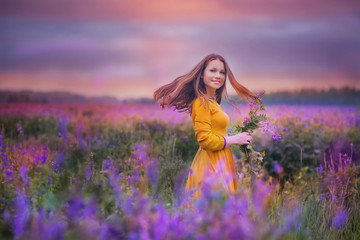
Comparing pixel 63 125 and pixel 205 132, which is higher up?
pixel 205 132

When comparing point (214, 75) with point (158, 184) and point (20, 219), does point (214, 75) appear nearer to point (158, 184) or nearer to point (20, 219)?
point (158, 184)

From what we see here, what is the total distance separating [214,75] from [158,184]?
4.82ft

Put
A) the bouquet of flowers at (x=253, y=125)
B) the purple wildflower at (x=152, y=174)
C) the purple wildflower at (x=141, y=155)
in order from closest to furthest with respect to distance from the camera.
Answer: the purple wildflower at (x=152, y=174)
the bouquet of flowers at (x=253, y=125)
the purple wildflower at (x=141, y=155)

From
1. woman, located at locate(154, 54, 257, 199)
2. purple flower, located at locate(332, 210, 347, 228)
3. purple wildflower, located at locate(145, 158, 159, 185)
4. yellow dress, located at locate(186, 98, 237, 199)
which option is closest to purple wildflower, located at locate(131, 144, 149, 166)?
purple wildflower, located at locate(145, 158, 159, 185)

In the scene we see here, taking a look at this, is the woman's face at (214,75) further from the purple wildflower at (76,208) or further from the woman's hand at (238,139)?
the purple wildflower at (76,208)

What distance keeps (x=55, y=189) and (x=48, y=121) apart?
5751 mm

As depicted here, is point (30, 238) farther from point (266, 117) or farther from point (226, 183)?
point (266, 117)

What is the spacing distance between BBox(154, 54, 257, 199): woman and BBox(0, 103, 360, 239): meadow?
20cm

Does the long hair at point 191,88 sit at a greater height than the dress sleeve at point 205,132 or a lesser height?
greater

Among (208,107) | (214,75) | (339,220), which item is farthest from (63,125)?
(339,220)

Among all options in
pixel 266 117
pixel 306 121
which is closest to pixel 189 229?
pixel 266 117

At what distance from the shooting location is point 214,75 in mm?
3180

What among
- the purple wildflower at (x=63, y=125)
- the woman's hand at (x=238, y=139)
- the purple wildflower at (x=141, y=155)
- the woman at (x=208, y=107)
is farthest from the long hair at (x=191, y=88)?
the purple wildflower at (x=63, y=125)

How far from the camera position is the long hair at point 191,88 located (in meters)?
3.23
